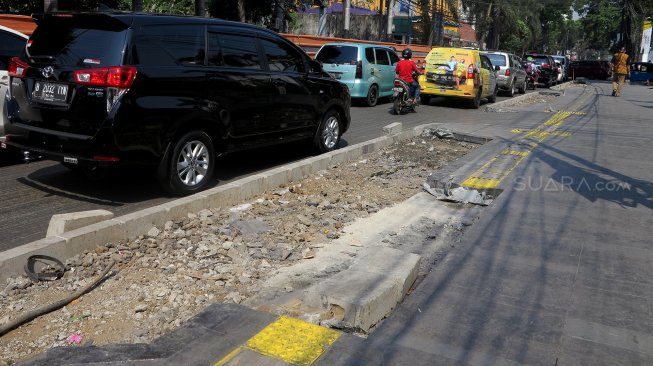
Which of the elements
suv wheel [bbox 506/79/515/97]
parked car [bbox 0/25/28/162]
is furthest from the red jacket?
suv wheel [bbox 506/79/515/97]

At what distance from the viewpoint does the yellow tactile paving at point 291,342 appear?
3.35 metres

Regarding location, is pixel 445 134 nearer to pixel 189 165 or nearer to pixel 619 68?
pixel 189 165

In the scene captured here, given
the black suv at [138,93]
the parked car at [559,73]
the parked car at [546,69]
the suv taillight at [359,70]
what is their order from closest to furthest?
the black suv at [138,93] < the suv taillight at [359,70] < the parked car at [546,69] < the parked car at [559,73]

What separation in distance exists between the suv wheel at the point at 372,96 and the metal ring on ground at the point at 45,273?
13149mm

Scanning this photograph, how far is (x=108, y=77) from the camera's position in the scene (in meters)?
5.56

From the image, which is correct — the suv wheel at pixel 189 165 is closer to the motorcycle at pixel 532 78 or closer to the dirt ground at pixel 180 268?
the dirt ground at pixel 180 268

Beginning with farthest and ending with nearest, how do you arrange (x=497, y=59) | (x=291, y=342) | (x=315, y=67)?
(x=497, y=59) → (x=315, y=67) → (x=291, y=342)

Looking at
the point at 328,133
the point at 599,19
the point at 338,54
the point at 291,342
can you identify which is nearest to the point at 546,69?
the point at 338,54

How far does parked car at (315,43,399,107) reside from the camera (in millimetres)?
16344

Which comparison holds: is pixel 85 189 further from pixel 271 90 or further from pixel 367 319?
pixel 367 319

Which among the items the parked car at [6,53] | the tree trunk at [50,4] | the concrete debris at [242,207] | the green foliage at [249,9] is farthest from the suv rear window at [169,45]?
the green foliage at [249,9]

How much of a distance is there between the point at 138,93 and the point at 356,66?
11.2 m

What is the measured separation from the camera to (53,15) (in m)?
6.09

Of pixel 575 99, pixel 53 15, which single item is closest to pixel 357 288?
pixel 53 15
